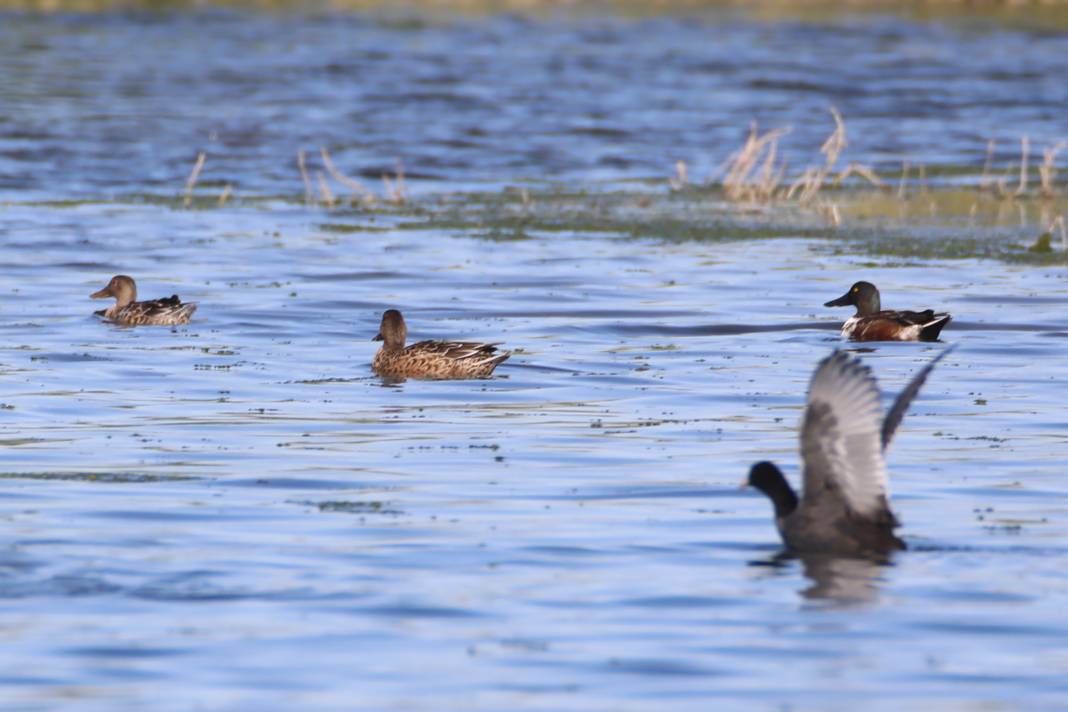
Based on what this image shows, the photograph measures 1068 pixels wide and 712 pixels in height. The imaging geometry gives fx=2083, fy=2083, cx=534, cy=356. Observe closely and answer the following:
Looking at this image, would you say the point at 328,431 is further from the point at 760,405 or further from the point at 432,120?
the point at 432,120

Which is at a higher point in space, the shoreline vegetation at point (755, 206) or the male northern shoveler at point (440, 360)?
the shoreline vegetation at point (755, 206)

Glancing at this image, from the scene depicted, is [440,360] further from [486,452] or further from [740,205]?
[740,205]

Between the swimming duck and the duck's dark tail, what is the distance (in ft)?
24.6

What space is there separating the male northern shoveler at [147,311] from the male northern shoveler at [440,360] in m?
2.93

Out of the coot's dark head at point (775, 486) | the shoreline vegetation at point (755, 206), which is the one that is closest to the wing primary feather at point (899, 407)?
the coot's dark head at point (775, 486)

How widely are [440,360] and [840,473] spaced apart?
6750 millimetres

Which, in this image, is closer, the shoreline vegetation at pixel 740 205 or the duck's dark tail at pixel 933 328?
the duck's dark tail at pixel 933 328

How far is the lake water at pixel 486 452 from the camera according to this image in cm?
813

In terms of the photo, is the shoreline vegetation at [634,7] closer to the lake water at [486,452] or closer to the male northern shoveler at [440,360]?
the lake water at [486,452]

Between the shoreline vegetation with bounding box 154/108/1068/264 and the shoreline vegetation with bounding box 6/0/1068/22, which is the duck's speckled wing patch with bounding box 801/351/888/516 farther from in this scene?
the shoreline vegetation with bounding box 6/0/1068/22

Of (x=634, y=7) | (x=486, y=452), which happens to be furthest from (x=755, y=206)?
(x=634, y=7)

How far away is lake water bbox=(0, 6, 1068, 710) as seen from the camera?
813 cm

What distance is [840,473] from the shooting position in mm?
9508

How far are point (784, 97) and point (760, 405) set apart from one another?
1219 inches
